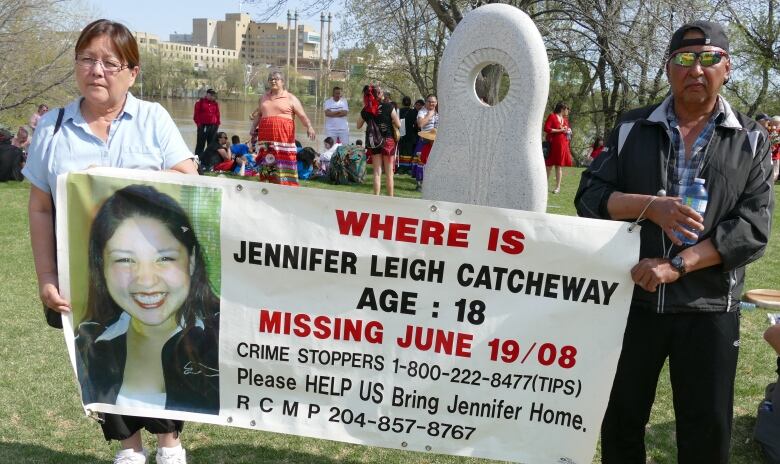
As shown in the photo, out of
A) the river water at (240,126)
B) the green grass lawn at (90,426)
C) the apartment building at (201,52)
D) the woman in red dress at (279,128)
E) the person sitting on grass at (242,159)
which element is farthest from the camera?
the apartment building at (201,52)

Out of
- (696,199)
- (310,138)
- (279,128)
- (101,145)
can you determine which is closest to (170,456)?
(101,145)

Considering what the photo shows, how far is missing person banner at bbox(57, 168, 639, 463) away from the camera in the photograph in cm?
284

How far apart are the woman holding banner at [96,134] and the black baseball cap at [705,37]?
2.01 m

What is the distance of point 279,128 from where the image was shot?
1141 cm

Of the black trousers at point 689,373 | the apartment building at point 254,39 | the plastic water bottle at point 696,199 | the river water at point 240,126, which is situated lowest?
the black trousers at point 689,373

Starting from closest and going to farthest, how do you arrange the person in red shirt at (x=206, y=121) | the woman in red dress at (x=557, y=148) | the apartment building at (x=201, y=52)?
the woman in red dress at (x=557, y=148) < the person in red shirt at (x=206, y=121) < the apartment building at (x=201, y=52)

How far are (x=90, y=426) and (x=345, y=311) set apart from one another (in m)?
2.07

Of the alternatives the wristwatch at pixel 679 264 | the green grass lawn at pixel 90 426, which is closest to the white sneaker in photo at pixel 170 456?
the green grass lawn at pixel 90 426

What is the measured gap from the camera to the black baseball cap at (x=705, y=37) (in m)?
2.69

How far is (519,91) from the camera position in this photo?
3.29 metres

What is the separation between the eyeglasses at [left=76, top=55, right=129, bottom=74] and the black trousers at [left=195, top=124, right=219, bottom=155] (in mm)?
14111

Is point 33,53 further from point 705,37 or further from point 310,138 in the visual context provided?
point 705,37

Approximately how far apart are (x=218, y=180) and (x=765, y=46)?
106 feet

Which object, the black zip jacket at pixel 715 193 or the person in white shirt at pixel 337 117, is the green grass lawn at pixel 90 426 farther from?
the person in white shirt at pixel 337 117
